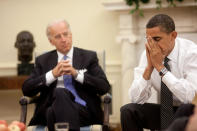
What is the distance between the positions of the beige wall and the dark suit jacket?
1.46 metres

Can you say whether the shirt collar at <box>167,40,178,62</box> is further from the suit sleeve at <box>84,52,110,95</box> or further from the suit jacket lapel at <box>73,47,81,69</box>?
the suit jacket lapel at <box>73,47,81,69</box>

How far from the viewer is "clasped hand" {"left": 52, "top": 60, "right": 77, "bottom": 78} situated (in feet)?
9.28

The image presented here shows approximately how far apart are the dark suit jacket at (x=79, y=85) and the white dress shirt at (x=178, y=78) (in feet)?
1.20

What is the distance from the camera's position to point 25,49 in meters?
4.30

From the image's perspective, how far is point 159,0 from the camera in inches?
166

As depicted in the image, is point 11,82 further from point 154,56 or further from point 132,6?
point 154,56

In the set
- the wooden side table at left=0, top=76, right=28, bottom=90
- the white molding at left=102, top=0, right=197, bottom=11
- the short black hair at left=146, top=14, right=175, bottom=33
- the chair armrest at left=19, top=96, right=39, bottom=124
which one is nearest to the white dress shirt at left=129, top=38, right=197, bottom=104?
the short black hair at left=146, top=14, right=175, bottom=33

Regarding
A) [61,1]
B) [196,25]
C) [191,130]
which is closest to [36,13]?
[61,1]

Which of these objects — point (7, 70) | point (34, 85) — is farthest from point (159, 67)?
point (7, 70)

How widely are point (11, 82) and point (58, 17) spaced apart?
3.19ft

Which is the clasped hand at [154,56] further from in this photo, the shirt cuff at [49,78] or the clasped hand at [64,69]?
the shirt cuff at [49,78]

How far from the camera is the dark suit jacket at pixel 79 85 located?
2879mm

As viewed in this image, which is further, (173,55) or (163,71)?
(173,55)

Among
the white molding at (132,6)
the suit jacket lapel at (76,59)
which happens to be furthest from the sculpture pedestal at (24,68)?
the suit jacket lapel at (76,59)
